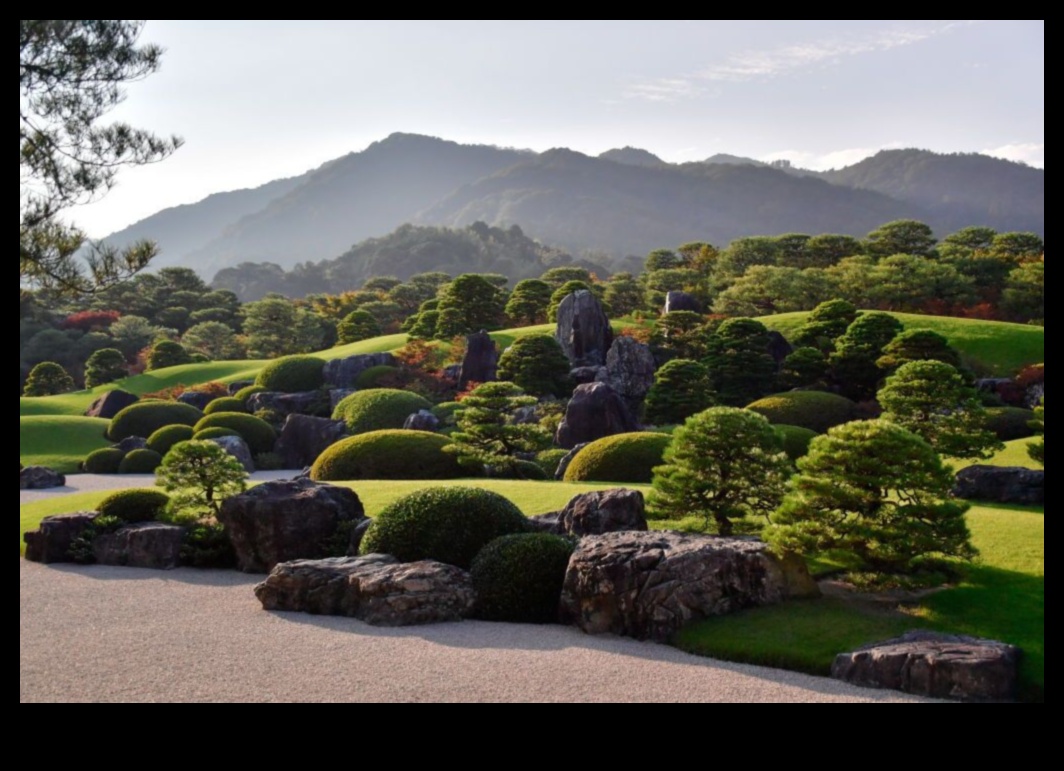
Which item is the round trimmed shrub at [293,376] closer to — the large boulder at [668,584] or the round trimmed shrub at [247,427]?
the round trimmed shrub at [247,427]

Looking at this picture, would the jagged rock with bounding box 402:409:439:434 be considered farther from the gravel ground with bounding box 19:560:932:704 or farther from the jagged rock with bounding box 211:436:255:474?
the gravel ground with bounding box 19:560:932:704

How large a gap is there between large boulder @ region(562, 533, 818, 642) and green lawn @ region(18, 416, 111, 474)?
2433 centimetres

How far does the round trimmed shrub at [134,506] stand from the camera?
15594 millimetres

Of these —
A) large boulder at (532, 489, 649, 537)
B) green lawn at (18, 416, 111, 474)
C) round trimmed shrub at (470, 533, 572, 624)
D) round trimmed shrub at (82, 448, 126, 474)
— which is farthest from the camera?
green lawn at (18, 416, 111, 474)

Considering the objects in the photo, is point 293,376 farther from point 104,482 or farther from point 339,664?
point 339,664

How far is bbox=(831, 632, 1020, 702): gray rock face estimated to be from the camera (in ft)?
25.5

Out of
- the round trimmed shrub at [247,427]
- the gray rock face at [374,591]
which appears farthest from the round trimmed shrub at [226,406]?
the gray rock face at [374,591]

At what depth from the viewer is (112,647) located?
9484 mm

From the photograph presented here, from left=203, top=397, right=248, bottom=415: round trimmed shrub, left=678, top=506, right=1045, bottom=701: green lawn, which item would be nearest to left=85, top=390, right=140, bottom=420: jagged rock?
left=203, top=397, right=248, bottom=415: round trimmed shrub

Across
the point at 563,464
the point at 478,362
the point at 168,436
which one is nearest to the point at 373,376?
the point at 478,362

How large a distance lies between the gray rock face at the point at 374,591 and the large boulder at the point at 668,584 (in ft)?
5.06

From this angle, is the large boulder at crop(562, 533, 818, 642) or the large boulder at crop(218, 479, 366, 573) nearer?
the large boulder at crop(562, 533, 818, 642)

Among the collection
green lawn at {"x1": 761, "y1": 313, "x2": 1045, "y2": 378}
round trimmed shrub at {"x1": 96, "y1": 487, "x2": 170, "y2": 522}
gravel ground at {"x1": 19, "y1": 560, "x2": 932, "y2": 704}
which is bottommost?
gravel ground at {"x1": 19, "y1": 560, "x2": 932, "y2": 704}

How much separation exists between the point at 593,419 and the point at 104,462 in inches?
653
